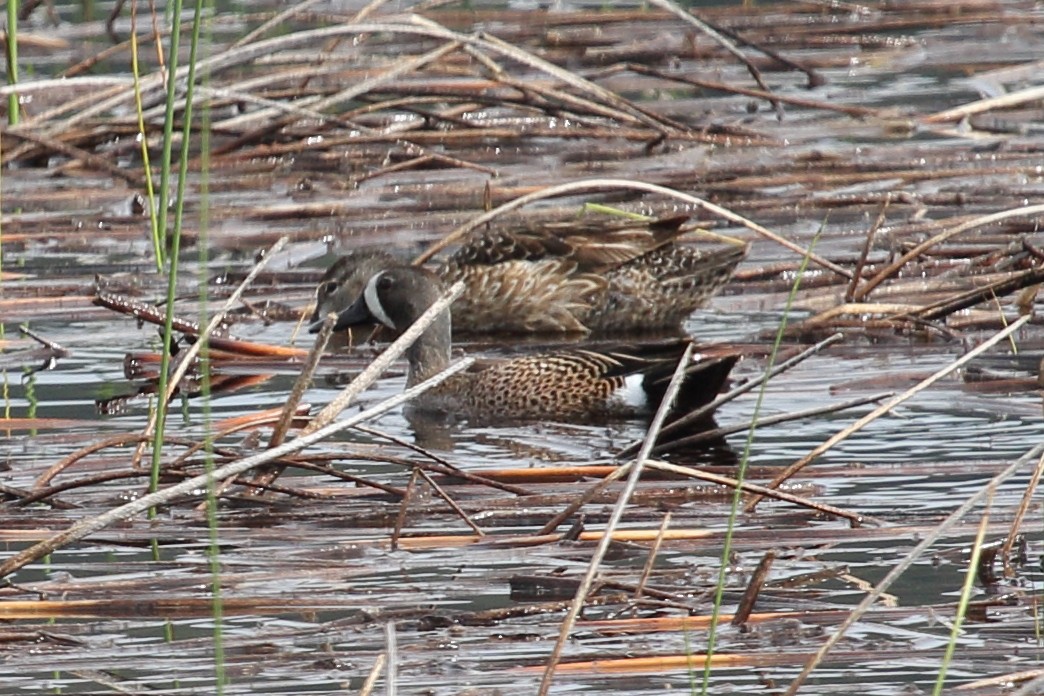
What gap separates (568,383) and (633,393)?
0.25 m

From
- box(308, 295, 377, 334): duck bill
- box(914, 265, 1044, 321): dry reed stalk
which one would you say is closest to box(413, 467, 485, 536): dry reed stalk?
box(914, 265, 1044, 321): dry reed stalk

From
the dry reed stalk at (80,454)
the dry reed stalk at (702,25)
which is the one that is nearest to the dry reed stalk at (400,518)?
the dry reed stalk at (80,454)

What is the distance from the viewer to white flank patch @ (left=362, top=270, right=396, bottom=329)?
888cm

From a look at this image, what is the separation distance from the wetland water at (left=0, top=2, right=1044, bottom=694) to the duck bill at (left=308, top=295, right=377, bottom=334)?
25cm

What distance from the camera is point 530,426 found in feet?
24.9

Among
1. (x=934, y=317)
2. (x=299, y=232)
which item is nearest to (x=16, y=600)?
(x=934, y=317)

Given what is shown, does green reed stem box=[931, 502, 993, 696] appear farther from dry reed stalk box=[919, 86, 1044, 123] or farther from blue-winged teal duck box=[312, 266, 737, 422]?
dry reed stalk box=[919, 86, 1044, 123]

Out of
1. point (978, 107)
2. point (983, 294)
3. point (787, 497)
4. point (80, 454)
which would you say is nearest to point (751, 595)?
point (787, 497)

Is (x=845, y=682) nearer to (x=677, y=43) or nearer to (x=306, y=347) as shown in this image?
(x=306, y=347)

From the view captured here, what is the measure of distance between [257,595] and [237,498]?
812mm

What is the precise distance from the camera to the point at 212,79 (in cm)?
1395

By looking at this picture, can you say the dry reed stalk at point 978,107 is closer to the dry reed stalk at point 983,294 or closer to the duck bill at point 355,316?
the dry reed stalk at point 983,294

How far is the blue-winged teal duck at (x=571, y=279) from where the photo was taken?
936 centimetres

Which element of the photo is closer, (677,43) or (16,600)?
(16,600)
